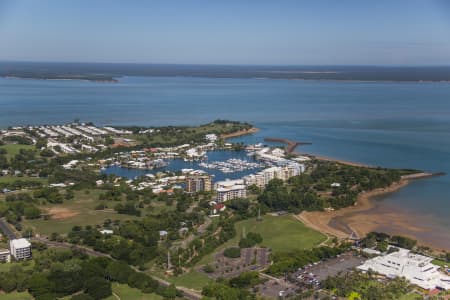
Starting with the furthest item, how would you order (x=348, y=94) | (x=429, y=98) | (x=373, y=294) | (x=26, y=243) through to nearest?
(x=348, y=94), (x=429, y=98), (x=26, y=243), (x=373, y=294)

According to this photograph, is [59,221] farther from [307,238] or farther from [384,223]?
[384,223]

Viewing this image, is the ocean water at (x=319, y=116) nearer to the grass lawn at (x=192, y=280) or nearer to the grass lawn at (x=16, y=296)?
the grass lawn at (x=192, y=280)

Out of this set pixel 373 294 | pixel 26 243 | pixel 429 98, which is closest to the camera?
pixel 373 294

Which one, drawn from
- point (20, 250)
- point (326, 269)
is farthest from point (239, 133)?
point (20, 250)

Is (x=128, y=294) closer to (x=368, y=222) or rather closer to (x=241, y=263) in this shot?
(x=241, y=263)

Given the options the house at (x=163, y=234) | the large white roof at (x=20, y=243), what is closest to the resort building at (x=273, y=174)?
the house at (x=163, y=234)

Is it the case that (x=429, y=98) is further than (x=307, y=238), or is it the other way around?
(x=429, y=98)

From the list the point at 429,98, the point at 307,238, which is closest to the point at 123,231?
the point at 307,238
